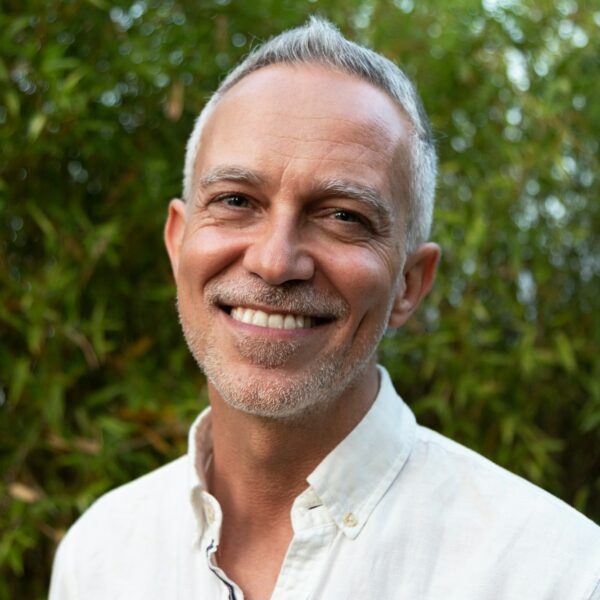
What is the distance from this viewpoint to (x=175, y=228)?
1.85 m

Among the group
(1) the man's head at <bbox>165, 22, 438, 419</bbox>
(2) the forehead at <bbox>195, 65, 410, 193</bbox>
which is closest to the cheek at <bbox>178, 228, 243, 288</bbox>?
(1) the man's head at <bbox>165, 22, 438, 419</bbox>

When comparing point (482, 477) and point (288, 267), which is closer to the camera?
point (288, 267)

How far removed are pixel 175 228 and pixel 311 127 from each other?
1.57 ft

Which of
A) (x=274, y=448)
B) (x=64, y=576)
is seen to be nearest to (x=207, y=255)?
(x=274, y=448)

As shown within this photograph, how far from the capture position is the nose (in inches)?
56.3

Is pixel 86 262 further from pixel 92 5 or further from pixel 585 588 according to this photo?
pixel 585 588

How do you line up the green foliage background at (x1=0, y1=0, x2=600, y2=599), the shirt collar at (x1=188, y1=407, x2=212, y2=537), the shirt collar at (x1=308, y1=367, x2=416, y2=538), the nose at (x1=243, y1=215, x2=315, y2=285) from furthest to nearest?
the green foliage background at (x1=0, y1=0, x2=600, y2=599)
the shirt collar at (x1=188, y1=407, x2=212, y2=537)
the shirt collar at (x1=308, y1=367, x2=416, y2=538)
the nose at (x1=243, y1=215, x2=315, y2=285)

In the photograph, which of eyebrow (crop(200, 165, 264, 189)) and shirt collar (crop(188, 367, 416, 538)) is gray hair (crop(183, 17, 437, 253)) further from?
shirt collar (crop(188, 367, 416, 538))

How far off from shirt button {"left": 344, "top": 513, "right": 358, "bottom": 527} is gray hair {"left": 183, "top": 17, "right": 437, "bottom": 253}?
1.61 ft

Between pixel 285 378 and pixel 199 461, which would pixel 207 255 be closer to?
pixel 285 378

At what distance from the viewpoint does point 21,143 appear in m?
2.38

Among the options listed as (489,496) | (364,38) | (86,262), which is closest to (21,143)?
(86,262)

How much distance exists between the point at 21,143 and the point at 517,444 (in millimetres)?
1597

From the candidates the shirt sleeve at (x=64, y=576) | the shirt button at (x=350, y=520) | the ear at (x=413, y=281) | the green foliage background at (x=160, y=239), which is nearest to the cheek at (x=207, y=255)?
the ear at (x=413, y=281)
